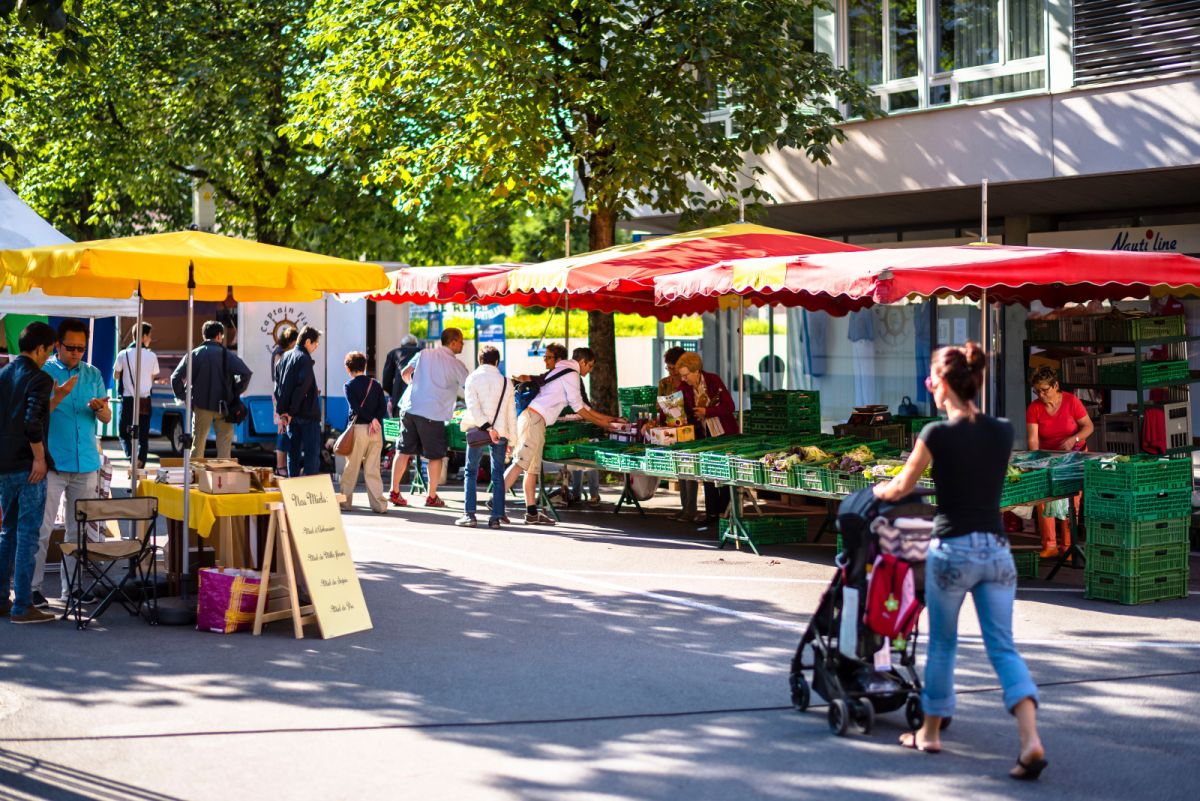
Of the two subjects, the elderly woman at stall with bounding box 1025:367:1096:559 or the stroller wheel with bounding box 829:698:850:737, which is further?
the elderly woman at stall with bounding box 1025:367:1096:559

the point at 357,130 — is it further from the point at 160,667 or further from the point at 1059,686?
the point at 1059,686

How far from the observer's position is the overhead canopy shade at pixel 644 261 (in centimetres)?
1352

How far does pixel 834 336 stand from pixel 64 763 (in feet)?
61.1

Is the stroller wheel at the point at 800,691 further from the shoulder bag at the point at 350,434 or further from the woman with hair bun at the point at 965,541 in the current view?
the shoulder bag at the point at 350,434

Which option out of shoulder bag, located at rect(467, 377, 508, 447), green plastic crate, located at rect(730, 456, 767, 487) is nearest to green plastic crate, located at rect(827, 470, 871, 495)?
green plastic crate, located at rect(730, 456, 767, 487)

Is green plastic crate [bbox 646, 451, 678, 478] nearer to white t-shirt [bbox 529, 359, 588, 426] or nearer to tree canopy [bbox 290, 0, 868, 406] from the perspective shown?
white t-shirt [bbox 529, 359, 588, 426]

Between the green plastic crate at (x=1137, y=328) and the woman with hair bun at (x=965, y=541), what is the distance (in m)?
7.04

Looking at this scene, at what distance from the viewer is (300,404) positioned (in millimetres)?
14477

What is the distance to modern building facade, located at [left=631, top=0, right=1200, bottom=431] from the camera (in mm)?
17250

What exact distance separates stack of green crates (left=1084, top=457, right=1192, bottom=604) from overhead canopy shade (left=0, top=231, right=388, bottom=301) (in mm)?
5376

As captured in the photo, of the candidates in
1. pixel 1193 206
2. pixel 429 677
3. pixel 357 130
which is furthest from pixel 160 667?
pixel 1193 206

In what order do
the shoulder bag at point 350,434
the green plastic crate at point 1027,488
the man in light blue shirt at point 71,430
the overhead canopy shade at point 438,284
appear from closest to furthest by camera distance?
the man in light blue shirt at point 71,430, the green plastic crate at point 1027,488, the shoulder bag at point 350,434, the overhead canopy shade at point 438,284

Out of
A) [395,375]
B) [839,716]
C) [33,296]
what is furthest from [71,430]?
[395,375]

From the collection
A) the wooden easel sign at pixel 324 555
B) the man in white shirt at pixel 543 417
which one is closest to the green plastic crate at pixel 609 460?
the man in white shirt at pixel 543 417
